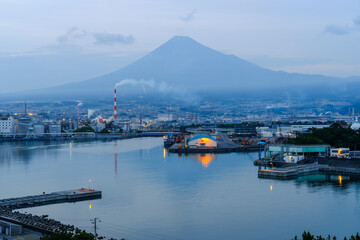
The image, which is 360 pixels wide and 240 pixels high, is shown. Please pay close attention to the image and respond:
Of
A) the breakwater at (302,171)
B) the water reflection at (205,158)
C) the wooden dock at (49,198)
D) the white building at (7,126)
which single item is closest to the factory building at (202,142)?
the water reflection at (205,158)

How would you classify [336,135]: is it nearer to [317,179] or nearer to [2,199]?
[317,179]

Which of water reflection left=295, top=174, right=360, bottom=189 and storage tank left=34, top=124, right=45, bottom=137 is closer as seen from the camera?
water reflection left=295, top=174, right=360, bottom=189

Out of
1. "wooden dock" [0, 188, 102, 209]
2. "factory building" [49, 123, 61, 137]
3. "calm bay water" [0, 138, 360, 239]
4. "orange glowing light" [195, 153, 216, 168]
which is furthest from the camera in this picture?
"factory building" [49, 123, 61, 137]

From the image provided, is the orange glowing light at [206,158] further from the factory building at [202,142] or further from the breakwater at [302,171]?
the breakwater at [302,171]

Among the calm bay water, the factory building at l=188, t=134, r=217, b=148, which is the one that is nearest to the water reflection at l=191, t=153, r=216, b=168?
the calm bay water

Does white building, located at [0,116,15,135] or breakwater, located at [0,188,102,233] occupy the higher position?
white building, located at [0,116,15,135]

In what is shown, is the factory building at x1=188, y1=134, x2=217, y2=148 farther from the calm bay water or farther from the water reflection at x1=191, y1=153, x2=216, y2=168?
the calm bay water

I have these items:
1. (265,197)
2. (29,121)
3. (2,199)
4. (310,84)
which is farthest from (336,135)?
(310,84)
